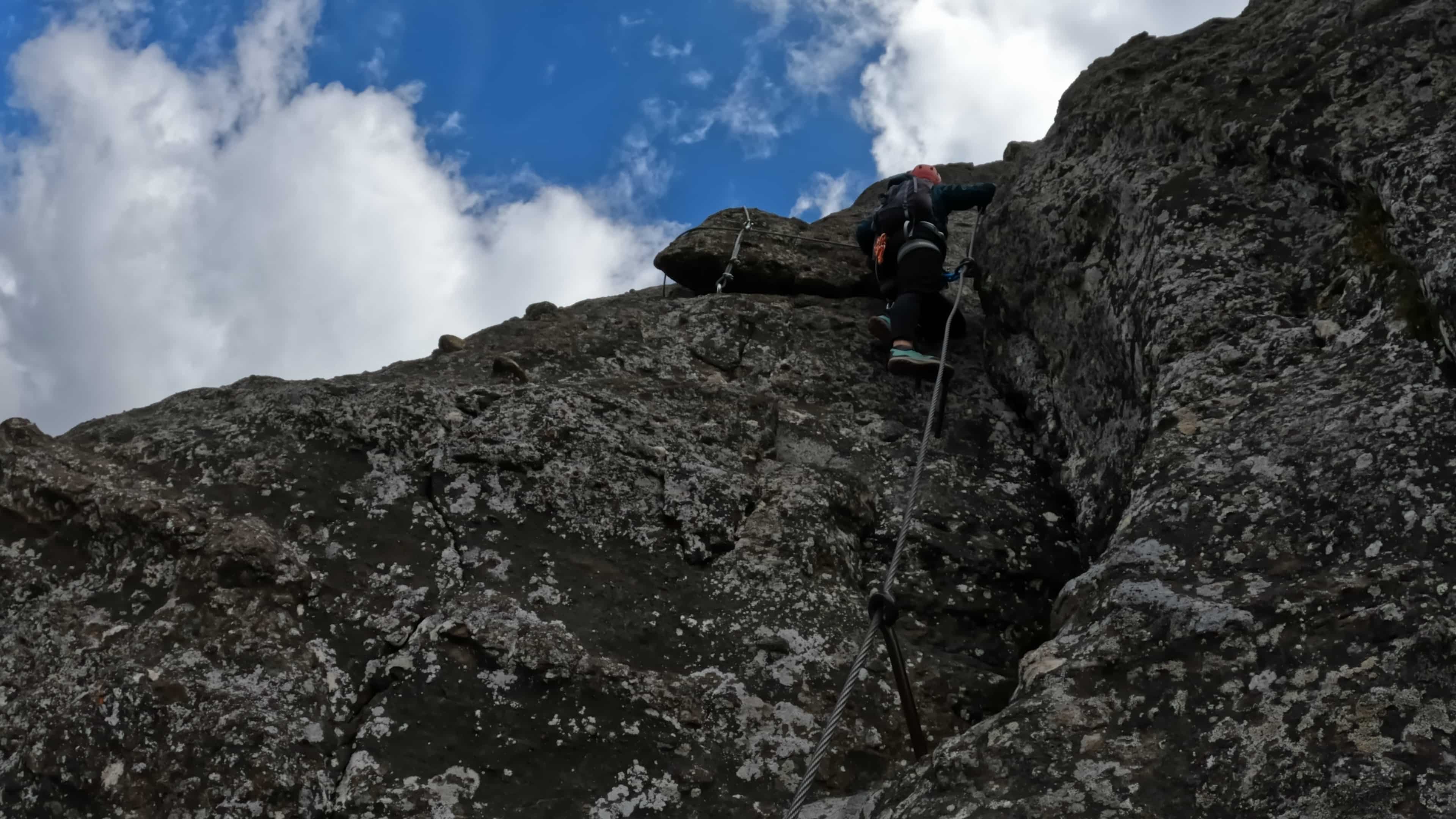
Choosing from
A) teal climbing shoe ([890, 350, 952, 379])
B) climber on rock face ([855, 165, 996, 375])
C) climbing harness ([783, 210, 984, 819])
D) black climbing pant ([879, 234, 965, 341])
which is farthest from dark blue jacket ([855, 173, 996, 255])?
climbing harness ([783, 210, 984, 819])

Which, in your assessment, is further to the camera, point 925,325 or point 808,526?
point 925,325

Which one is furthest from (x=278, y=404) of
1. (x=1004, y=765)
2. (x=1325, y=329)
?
(x=1325, y=329)

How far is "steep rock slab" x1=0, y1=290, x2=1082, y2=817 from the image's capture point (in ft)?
12.2

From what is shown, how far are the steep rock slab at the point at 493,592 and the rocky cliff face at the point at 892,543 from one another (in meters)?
0.02

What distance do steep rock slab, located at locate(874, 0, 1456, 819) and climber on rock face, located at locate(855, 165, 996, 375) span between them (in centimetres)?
62

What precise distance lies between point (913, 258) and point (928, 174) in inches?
58.8

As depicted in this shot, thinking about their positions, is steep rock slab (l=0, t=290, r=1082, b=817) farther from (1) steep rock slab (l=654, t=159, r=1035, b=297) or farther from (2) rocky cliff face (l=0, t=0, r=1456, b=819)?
(1) steep rock slab (l=654, t=159, r=1035, b=297)

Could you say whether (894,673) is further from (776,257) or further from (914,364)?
(776,257)

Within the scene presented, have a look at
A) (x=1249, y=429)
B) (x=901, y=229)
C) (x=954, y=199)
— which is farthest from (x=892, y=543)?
(x=954, y=199)

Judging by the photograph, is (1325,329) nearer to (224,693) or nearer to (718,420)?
(718,420)

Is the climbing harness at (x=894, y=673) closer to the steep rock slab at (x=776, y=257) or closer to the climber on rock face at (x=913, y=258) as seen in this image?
the climber on rock face at (x=913, y=258)

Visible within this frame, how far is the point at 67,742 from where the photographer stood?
12.2 ft

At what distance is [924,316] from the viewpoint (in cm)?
687

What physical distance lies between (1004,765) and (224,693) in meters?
2.68
